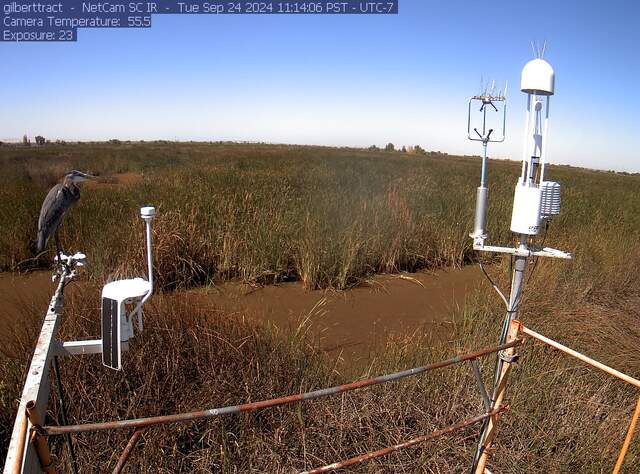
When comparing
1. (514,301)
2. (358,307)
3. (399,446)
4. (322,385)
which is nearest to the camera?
(399,446)

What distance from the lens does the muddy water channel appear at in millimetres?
4344

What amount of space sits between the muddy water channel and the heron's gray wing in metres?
2.70

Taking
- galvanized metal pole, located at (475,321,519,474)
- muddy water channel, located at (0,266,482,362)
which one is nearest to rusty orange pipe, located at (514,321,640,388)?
galvanized metal pole, located at (475,321,519,474)

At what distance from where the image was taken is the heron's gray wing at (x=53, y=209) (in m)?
1.44

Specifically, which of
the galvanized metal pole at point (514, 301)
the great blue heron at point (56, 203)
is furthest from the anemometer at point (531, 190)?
the great blue heron at point (56, 203)

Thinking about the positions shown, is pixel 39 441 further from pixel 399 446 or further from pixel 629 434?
pixel 629 434

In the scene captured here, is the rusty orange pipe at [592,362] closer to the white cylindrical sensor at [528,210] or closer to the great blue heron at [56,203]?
the white cylindrical sensor at [528,210]

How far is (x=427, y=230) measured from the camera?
280 inches

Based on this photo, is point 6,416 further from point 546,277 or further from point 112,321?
point 546,277

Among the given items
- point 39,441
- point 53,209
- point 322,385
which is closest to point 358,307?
point 322,385

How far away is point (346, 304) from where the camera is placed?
17.3ft

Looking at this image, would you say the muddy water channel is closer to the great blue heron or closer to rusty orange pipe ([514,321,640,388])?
rusty orange pipe ([514,321,640,388])

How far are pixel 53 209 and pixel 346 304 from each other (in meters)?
4.09

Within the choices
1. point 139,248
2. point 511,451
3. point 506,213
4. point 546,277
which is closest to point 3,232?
point 139,248
